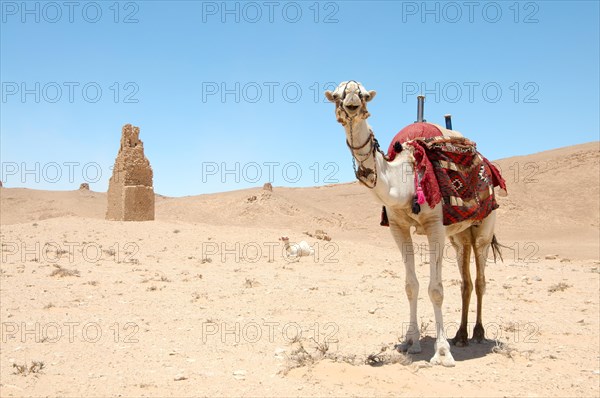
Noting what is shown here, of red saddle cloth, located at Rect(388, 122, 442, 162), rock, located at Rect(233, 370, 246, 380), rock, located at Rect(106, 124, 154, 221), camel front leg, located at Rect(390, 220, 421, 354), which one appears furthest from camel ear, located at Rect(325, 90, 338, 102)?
rock, located at Rect(106, 124, 154, 221)

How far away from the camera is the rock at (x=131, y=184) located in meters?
21.2

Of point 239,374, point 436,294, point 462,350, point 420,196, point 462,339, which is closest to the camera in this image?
point 239,374

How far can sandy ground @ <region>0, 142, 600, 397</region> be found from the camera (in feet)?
17.9

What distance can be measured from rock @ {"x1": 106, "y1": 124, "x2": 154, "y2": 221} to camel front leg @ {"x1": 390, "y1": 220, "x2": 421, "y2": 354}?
16.6 m

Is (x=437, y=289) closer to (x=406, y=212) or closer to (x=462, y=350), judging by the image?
(x=406, y=212)

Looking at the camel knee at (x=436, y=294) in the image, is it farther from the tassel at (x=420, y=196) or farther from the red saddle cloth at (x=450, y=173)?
the tassel at (x=420, y=196)

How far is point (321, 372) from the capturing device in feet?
17.5

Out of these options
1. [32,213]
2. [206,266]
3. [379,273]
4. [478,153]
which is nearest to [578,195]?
[379,273]

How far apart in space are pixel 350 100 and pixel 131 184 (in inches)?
695

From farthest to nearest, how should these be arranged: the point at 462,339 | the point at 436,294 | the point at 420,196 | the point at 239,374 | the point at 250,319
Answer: the point at 250,319, the point at 462,339, the point at 436,294, the point at 420,196, the point at 239,374

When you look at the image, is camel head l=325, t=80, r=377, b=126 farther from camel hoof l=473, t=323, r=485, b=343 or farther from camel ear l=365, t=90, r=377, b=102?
camel hoof l=473, t=323, r=485, b=343

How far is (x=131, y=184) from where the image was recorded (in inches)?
843
